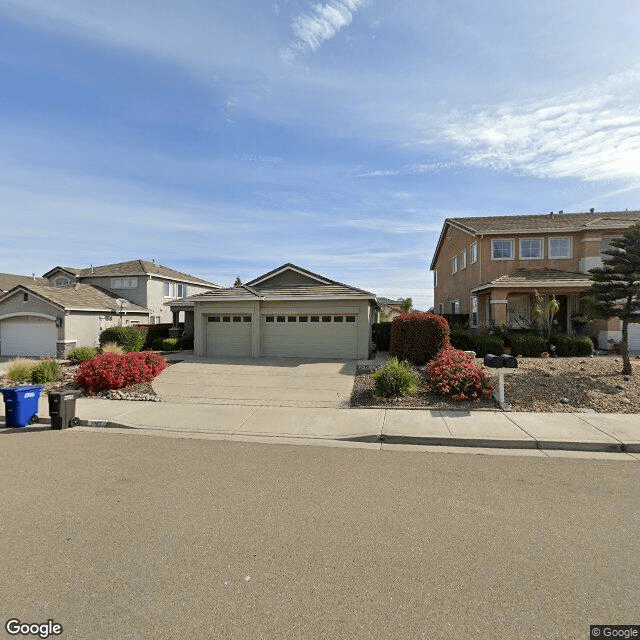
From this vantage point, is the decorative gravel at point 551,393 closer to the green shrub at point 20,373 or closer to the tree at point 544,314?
the tree at point 544,314

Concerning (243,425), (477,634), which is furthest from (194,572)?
(243,425)

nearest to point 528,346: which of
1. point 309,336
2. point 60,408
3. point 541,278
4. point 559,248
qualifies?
point 541,278

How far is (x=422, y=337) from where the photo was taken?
13406 millimetres

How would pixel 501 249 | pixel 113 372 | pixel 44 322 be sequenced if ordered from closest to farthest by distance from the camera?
pixel 113 372, pixel 501 249, pixel 44 322

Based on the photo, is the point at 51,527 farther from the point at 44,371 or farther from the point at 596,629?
the point at 44,371

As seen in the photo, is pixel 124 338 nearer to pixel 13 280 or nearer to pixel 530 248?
pixel 530 248

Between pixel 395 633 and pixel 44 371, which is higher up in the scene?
pixel 44 371

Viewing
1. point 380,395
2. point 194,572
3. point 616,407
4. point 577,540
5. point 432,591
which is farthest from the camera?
point 380,395

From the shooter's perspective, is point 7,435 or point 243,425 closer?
point 7,435

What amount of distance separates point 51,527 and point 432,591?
153 inches

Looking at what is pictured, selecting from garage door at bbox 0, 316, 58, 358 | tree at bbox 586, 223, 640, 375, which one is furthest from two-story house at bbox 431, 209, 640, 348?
garage door at bbox 0, 316, 58, 358

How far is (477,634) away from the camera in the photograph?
8.31ft

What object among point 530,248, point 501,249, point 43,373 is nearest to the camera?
point 43,373

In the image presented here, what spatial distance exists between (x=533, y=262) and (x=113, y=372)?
20264 mm
